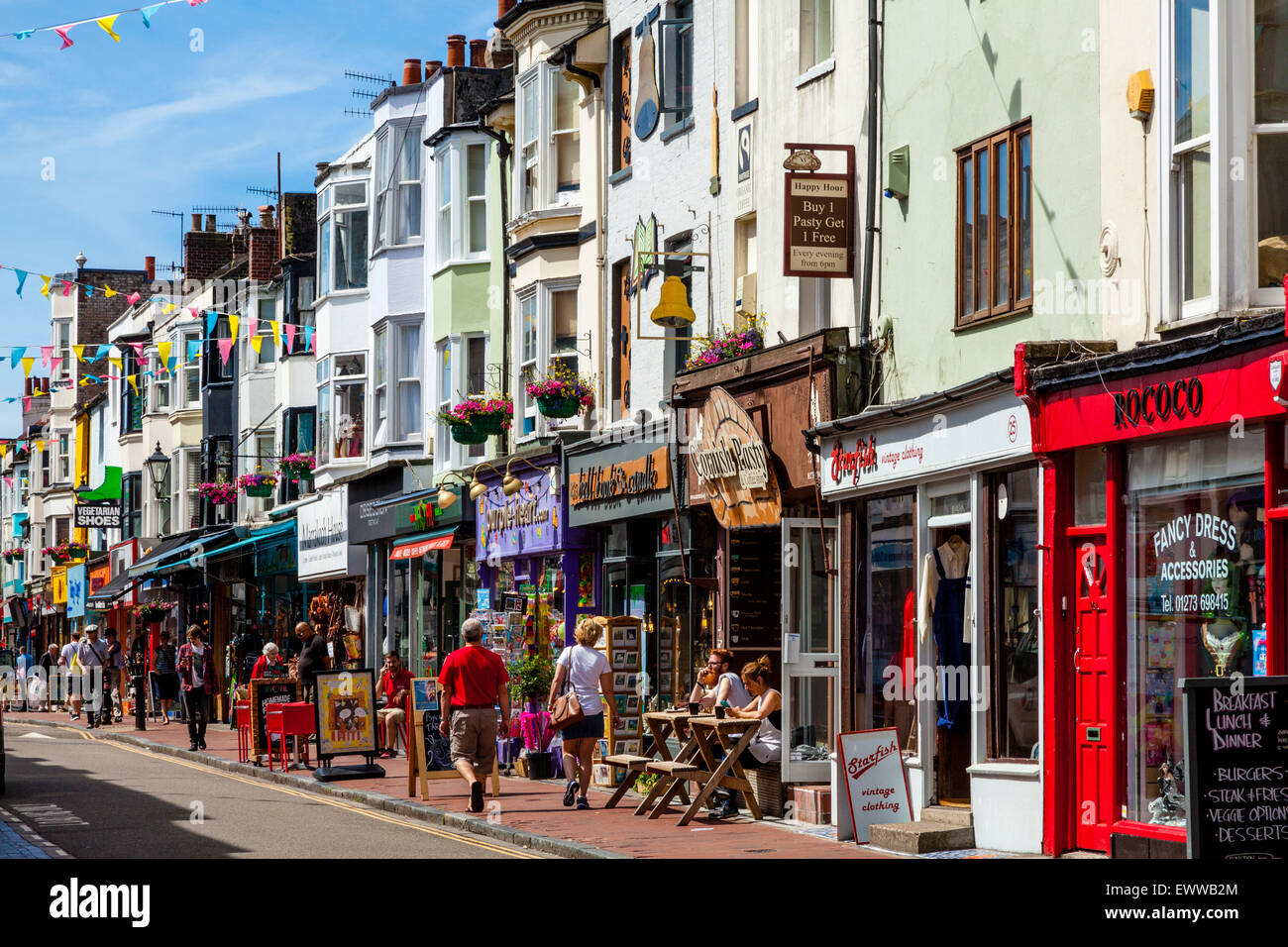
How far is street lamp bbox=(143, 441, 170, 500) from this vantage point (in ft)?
166

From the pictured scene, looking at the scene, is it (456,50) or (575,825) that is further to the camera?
(456,50)

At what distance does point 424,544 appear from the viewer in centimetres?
3059

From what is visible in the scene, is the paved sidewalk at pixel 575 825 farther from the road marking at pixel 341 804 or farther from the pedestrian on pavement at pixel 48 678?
the pedestrian on pavement at pixel 48 678

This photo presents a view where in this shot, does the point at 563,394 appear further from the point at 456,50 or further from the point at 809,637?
the point at 456,50

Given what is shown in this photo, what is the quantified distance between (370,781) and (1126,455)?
1218cm

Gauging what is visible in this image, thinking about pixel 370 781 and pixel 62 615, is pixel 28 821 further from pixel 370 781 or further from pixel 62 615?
pixel 62 615

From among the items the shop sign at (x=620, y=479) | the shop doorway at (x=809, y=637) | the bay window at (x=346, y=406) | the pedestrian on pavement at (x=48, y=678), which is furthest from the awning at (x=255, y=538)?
the shop doorway at (x=809, y=637)

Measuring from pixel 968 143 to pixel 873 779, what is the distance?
5.61 meters

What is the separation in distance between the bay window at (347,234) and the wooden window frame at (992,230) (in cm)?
2096

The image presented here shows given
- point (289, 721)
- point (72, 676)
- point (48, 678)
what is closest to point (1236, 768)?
point (289, 721)

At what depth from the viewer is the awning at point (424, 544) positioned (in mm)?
29641

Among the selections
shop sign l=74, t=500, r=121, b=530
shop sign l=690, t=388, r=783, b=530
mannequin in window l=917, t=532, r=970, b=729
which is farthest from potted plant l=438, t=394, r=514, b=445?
shop sign l=74, t=500, r=121, b=530

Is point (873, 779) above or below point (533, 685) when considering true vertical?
below

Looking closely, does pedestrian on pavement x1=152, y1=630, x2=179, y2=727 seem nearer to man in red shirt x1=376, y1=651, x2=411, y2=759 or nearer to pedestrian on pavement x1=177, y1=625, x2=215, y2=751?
pedestrian on pavement x1=177, y1=625, x2=215, y2=751
